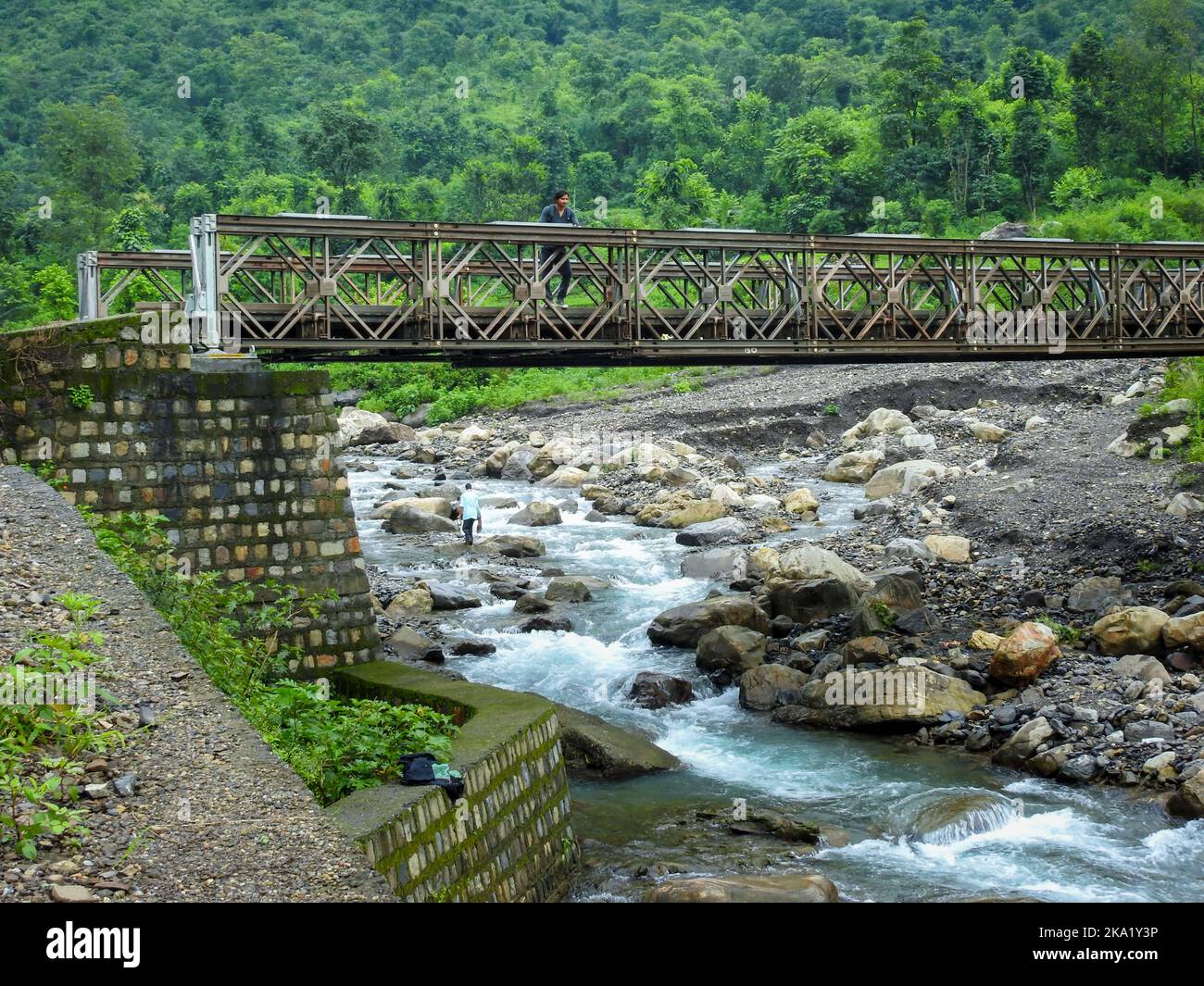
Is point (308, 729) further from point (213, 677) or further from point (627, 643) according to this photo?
point (627, 643)

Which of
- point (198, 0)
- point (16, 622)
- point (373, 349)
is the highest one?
point (198, 0)

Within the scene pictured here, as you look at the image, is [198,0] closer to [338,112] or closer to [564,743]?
[338,112]

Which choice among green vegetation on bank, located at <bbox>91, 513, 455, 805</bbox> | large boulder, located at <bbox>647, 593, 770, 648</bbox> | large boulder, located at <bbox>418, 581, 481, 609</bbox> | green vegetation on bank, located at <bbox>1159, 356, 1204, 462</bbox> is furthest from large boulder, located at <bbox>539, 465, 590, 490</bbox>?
green vegetation on bank, located at <bbox>91, 513, 455, 805</bbox>

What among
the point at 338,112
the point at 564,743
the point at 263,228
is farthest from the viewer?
the point at 338,112

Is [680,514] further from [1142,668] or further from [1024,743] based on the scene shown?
[1024,743]

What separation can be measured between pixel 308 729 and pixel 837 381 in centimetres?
3618

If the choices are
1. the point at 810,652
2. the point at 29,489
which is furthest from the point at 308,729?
the point at 810,652

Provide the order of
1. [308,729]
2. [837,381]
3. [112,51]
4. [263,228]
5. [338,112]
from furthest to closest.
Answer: [112,51], [338,112], [837,381], [263,228], [308,729]

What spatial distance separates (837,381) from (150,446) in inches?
1288

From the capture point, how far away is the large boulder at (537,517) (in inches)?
1185

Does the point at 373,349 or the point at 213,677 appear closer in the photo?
the point at 213,677

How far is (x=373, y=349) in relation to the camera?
56.3 ft

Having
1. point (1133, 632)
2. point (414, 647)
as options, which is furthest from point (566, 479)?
point (1133, 632)

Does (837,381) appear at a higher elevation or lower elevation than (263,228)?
lower
